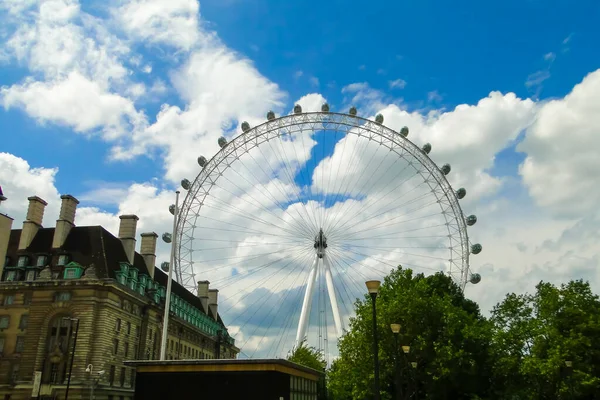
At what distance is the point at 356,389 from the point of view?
54094mm

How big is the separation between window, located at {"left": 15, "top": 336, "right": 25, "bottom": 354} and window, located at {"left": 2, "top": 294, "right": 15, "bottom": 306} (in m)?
4.64

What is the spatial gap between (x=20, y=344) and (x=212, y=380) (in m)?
42.0

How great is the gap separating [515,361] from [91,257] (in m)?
52.0

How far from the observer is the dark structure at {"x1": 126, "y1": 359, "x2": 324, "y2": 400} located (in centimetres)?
3547

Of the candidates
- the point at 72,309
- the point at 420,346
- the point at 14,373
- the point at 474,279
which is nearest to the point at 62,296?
the point at 72,309

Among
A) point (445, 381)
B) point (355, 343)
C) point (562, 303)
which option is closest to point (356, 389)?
point (355, 343)

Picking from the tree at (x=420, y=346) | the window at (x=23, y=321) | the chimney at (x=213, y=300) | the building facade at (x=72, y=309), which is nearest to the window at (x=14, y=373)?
the building facade at (x=72, y=309)

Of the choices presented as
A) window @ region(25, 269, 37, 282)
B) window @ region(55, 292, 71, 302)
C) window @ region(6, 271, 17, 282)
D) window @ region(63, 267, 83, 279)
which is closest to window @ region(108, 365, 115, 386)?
window @ region(55, 292, 71, 302)

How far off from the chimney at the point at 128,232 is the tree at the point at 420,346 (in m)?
37.7

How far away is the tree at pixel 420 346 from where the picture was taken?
5181 cm

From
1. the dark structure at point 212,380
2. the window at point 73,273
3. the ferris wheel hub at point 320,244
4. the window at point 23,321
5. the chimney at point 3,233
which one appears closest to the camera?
the dark structure at point 212,380

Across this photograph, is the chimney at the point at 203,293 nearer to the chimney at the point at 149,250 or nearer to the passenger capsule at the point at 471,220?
the chimney at the point at 149,250

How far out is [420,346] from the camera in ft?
169

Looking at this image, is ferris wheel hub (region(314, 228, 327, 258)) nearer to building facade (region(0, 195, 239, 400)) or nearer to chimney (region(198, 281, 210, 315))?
building facade (region(0, 195, 239, 400))
